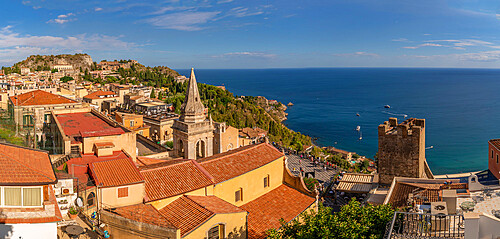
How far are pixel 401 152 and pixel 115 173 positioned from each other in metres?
14.7

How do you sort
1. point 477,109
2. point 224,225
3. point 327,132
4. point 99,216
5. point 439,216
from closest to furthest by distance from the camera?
1. point 439,216
2. point 99,216
3. point 224,225
4. point 327,132
5. point 477,109

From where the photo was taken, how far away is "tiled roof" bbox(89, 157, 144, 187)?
12573mm

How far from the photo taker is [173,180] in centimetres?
1444

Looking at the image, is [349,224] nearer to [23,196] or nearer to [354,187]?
[23,196]

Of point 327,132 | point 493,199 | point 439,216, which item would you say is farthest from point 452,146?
point 439,216

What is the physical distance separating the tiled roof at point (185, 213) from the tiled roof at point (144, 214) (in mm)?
332

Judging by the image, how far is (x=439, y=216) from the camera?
27.8 ft

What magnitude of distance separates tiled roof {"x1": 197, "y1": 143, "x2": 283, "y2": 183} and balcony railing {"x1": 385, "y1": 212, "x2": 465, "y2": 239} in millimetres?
8222

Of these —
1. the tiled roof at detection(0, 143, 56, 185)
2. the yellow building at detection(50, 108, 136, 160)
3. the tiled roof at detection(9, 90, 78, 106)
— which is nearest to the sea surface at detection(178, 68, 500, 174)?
the yellow building at detection(50, 108, 136, 160)

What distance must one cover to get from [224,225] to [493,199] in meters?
8.67

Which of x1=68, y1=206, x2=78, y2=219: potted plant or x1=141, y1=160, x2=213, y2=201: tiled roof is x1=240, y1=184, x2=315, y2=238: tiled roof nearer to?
x1=141, y1=160, x2=213, y2=201: tiled roof

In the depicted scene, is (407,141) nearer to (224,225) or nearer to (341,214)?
(341,214)

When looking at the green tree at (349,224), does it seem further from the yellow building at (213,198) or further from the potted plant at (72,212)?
the potted plant at (72,212)

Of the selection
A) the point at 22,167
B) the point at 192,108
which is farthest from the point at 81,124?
the point at 22,167
